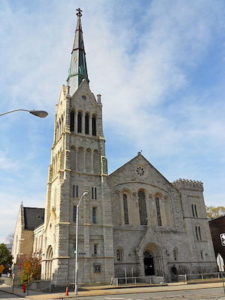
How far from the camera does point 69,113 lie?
4188 cm

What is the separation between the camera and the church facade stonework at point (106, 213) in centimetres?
3369

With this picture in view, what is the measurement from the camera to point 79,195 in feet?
120

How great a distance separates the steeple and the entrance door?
92.2ft

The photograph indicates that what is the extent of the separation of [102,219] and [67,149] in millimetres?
10763

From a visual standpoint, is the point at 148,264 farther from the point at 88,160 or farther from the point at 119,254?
Answer: the point at 88,160

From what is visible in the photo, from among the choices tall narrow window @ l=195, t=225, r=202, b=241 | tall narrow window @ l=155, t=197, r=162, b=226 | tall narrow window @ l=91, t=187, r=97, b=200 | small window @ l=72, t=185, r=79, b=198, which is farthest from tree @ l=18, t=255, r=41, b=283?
tall narrow window @ l=195, t=225, r=202, b=241

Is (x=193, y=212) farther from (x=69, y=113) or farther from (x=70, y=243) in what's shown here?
(x=69, y=113)

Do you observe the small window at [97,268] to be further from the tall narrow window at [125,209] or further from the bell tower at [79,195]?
the tall narrow window at [125,209]

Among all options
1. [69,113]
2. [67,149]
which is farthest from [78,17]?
[67,149]

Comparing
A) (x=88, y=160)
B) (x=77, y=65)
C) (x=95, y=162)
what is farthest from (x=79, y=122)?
(x=77, y=65)

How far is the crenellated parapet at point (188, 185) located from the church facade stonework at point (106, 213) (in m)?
0.17

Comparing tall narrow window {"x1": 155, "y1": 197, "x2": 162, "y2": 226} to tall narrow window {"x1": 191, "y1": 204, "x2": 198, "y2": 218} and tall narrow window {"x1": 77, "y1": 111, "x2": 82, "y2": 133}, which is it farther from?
tall narrow window {"x1": 77, "y1": 111, "x2": 82, "y2": 133}

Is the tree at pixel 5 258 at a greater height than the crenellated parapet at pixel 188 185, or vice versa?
the crenellated parapet at pixel 188 185

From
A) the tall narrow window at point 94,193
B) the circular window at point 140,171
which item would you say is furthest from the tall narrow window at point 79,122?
the circular window at point 140,171
